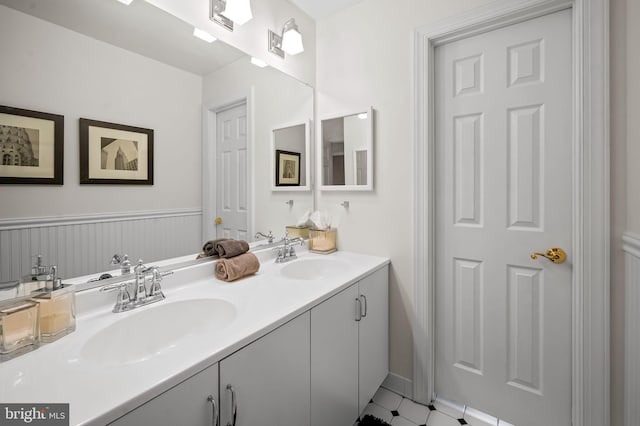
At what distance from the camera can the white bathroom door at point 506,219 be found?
135 centimetres

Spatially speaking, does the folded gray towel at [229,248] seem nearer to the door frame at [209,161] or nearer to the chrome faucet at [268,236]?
the door frame at [209,161]

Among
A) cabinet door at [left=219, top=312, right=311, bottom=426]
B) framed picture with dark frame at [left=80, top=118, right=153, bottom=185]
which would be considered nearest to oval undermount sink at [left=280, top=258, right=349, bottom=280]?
cabinet door at [left=219, top=312, right=311, bottom=426]

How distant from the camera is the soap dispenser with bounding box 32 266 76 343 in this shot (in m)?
A: 0.77

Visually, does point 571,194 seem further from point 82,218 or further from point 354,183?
point 82,218

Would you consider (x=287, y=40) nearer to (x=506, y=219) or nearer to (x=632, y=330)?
(x=506, y=219)

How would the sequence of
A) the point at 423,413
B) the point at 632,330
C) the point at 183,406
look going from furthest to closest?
the point at 423,413 < the point at 632,330 < the point at 183,406

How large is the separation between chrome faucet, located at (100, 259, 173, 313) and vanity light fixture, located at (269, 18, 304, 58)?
1.37m

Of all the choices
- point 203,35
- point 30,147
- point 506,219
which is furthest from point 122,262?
point 506,219

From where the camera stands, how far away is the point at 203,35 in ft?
4.43

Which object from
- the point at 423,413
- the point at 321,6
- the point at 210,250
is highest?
the point at 321,6

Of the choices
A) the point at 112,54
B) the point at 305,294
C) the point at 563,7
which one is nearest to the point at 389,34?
the point at 563,7

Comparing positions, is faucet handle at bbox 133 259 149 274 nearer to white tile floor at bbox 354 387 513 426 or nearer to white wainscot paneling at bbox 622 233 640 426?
white tile floor at bbox 354 387 513 426

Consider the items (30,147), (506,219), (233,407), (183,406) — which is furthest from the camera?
(506,219)

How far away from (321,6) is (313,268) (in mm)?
1671
